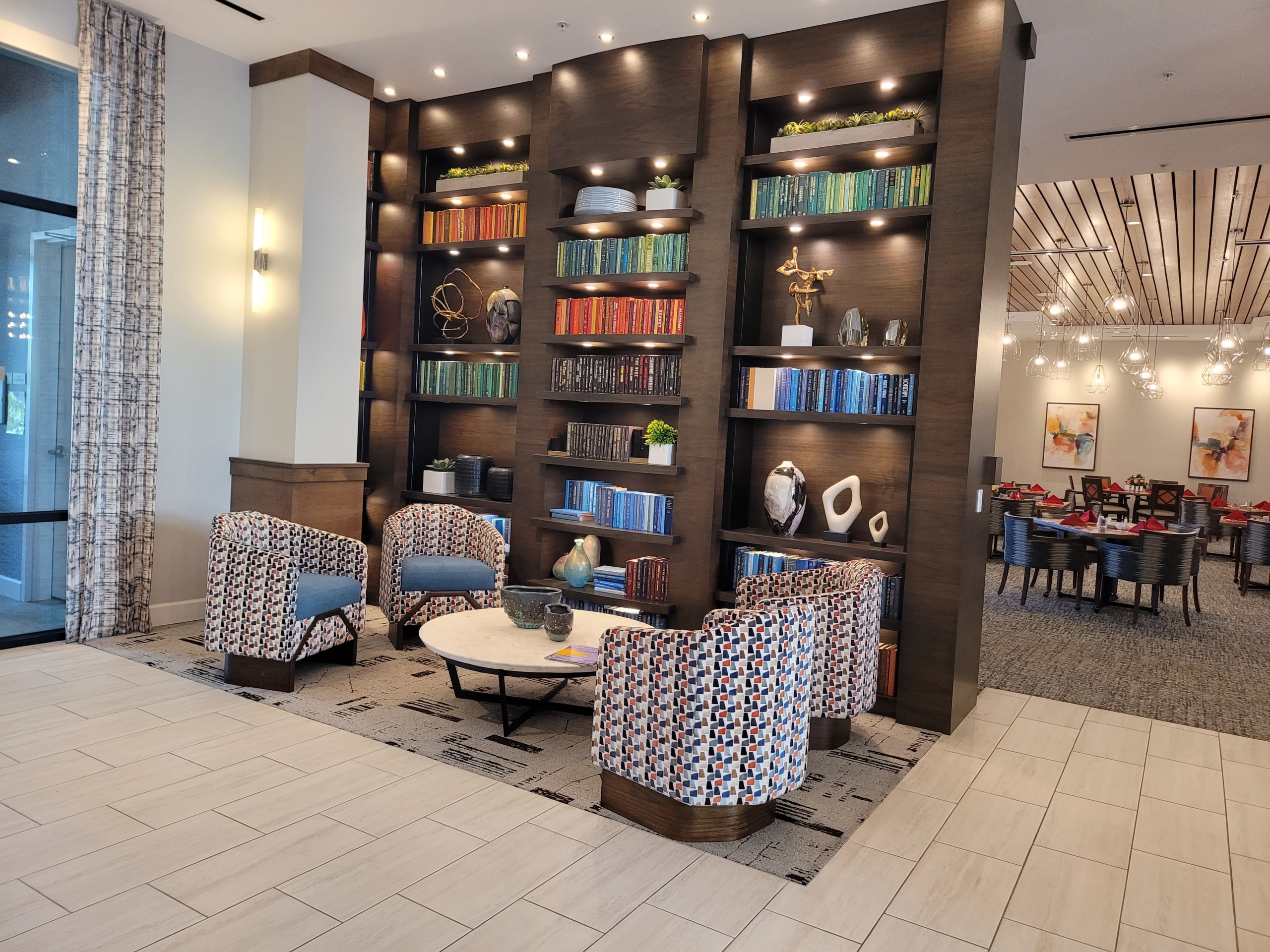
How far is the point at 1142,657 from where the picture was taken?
6523 mm

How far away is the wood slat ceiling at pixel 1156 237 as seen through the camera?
23.8 feet

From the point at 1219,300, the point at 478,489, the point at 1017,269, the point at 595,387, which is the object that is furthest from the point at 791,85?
the point at 1219,300

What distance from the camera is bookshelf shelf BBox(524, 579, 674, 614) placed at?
5.26 meters

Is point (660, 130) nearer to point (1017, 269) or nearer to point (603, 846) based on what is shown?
point (603, 846)

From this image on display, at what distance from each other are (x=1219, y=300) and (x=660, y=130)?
10491 mm

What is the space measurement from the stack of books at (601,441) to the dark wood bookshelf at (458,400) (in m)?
0.61

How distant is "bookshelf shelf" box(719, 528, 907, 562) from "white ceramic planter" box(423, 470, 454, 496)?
2.27m

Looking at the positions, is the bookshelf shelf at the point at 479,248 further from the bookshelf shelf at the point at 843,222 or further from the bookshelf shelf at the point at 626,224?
the bookshelf shelf at the point at 843,222

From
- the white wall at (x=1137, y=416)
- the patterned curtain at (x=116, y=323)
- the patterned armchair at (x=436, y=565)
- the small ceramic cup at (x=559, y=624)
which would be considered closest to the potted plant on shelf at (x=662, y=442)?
the patterned armchair at (x=436, y=565)

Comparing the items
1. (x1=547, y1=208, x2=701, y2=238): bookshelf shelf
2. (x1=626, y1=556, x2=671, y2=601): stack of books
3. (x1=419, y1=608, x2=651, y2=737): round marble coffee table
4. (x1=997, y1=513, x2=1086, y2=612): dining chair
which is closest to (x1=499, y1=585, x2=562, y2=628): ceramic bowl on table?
(x1=419, y1=608, x2=651, y2=737): round marble coffee table

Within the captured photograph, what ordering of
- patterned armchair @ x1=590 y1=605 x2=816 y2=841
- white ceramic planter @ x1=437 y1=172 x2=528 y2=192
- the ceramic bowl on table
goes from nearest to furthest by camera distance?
patterned armchair @ x1=590 y1=605 x2=816 y2=841
the ceramic bowl on table
white ceramic planter @ x1=437 y1=172 x2=528 y2=192

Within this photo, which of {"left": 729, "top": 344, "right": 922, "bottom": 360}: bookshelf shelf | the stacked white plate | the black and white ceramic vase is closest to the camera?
{"left": 729, "top": 344, "right": 922, "bottom": 360}: bookshelf shelf

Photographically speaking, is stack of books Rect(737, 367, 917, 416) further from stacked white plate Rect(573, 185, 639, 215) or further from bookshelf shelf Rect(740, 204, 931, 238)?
stacked white plate Rect(573, 185, 639, 215)

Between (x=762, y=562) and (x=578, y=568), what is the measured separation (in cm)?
109
